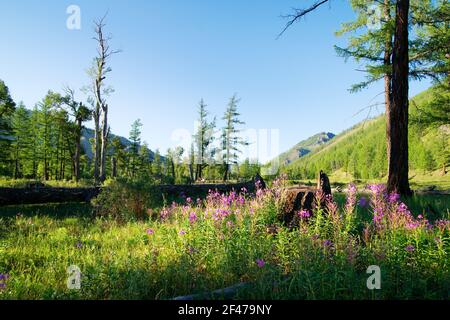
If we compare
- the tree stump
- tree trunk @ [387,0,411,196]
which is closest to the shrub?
the tree stump

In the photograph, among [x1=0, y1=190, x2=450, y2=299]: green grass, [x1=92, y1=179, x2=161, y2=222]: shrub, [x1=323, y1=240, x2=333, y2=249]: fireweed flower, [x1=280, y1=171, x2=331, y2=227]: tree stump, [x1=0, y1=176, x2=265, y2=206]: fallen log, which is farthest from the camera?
[x1=0, y1=176, x2=265, y2=206]: fallen log

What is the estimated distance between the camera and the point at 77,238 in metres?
6.39

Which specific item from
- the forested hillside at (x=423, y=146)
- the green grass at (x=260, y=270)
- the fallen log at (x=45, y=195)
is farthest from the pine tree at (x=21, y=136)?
the green grass at (x=260, y=270)

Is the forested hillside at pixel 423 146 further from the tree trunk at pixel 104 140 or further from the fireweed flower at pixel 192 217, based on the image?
the tree trunk at pixel 104 140

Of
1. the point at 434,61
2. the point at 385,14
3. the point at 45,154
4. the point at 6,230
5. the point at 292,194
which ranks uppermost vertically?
the point at 385,14

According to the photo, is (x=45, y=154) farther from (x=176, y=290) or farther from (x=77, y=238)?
(x=176, y=290)

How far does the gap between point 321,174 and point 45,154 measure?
147ft

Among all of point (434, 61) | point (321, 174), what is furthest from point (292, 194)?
point (434, 61)

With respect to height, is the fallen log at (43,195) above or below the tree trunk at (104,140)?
below

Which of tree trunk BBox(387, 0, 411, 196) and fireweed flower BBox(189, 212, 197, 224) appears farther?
tree trunk BBox(387, 0, 411, 196)

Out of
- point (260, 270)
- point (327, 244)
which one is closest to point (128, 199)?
point (260, 270)

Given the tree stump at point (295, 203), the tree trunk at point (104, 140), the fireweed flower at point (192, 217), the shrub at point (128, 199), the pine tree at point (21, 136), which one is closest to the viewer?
the fireweed flower at point (192, 217)

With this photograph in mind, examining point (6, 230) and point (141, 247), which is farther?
point (6, 230)

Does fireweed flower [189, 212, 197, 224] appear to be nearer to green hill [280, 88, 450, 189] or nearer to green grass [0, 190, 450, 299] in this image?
green grass [0, 190, 450, 299]
